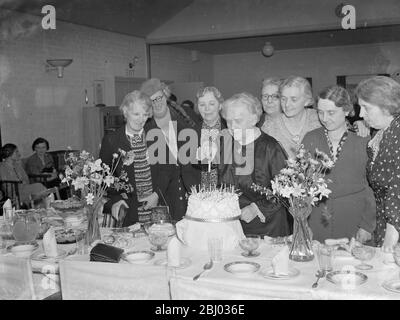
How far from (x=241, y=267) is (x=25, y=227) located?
1.20 meters

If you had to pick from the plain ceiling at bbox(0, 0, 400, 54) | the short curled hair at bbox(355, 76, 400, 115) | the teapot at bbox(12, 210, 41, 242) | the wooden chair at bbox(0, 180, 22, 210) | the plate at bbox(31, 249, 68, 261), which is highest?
the plain ceiling at bbox(0, 0, 400, 54)

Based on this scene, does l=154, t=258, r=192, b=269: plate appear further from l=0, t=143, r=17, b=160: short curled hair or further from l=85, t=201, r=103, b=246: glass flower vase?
l=0, t=143, r=17, b=160: short curled hair

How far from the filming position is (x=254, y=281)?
6.90ft

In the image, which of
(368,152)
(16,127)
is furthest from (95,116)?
(368,152)

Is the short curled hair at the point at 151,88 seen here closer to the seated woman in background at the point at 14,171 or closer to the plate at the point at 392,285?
the plate at the point at 392,285

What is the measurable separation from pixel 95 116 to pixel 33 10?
1.74 m

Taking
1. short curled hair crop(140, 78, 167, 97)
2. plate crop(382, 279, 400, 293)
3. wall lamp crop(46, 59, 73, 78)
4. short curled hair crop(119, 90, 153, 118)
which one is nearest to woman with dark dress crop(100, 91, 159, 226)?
short curled hair crop(119, 90, 153, 118)

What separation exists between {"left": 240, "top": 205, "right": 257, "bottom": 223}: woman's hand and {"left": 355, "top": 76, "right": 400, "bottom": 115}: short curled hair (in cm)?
83

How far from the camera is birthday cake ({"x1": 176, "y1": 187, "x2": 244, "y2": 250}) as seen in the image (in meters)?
2.52

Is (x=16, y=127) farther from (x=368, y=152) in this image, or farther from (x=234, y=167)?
(x=368, y=152)

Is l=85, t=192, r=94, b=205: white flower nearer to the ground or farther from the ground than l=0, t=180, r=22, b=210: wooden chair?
farther from the ground

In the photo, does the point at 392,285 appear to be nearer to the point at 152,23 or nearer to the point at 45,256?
the point at 45,256

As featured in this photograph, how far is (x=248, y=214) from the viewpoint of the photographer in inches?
112

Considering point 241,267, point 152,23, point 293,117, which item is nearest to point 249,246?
point 241,267
